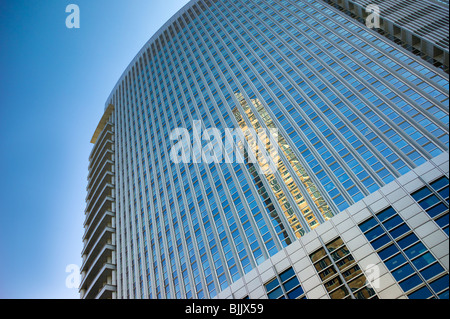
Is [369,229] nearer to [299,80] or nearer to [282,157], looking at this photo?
[282,157]

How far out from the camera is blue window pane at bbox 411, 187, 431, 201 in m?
34.6

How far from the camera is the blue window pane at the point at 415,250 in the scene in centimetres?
3180

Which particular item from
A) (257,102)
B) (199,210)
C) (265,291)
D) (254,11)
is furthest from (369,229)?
(254,11)

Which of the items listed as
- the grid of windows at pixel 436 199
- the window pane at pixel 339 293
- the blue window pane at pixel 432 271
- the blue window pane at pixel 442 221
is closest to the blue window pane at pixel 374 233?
the grid of windows at pixel 436 199

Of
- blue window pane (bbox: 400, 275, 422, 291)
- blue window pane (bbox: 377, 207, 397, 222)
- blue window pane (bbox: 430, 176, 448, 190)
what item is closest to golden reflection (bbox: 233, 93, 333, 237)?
blue window pane (bbox: 377, 207, 397, 222)

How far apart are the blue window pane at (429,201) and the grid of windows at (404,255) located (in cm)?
247

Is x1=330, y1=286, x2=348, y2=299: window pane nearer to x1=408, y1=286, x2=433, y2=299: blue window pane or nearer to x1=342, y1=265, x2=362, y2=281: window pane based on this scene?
x1=342, y1=265, x2=362, y2=281: window pane

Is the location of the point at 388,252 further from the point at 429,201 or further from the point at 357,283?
the point at 429,201

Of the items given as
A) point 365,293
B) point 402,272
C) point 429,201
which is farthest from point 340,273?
point 429,201

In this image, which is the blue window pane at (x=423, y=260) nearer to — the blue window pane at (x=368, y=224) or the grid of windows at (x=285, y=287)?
the blue window pane at (x=368, y=224)

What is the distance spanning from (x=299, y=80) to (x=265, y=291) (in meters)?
32.7
